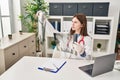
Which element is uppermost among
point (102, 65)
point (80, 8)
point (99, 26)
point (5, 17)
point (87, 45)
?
point (80, 8)

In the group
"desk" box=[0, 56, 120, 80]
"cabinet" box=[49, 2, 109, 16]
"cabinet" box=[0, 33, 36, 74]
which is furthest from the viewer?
"cabinet" box=[49, 2, 109, 16]


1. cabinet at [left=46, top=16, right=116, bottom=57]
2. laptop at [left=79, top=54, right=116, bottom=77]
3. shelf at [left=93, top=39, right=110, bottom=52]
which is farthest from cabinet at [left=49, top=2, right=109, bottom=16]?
laptop at [left=79, top=54, right=116, bottom=77]

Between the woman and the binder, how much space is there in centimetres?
26

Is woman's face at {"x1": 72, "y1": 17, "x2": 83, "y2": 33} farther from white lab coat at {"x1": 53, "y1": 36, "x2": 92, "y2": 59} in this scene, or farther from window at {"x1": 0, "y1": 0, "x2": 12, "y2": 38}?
window at {"x1": 0, "y1": 0, "x2": 12, "y2": 38}

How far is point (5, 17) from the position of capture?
3.48m

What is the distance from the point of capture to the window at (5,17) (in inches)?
132

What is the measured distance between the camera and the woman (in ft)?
6.19

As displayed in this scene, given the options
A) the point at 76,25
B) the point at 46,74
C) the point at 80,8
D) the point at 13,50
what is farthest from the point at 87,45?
the point at 80,8

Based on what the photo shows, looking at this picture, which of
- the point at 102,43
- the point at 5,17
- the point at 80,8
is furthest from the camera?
the point at 102,43

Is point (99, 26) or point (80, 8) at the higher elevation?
point (80, 8)

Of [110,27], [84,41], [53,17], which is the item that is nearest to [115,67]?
[84,41]

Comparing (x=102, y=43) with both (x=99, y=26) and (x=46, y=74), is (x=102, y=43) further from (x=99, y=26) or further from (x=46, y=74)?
(x=46, y=74)

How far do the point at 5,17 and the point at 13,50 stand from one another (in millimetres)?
1838

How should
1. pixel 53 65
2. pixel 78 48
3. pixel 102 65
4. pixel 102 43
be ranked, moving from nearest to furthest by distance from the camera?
pixel 102 65 < pixel 53 65 < pixel 78 48 < pixel 102 43
